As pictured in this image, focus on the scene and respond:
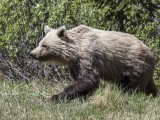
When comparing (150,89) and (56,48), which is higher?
(56,48)

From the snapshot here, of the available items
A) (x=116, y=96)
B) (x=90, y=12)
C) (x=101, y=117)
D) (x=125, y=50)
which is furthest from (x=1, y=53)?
(x=101, y=117)

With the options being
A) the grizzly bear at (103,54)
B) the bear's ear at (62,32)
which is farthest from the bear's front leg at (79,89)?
the bear's ear at (62,32)

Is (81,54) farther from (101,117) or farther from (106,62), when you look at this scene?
(101,117)

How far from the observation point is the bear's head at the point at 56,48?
809 cm

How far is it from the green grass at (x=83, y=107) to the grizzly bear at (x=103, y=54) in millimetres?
638

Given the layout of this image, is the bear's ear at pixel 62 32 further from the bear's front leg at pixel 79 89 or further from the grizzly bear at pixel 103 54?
the bear's front leg at pixel 79 89

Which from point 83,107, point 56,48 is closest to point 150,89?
point 56,48

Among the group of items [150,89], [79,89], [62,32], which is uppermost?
[62,32]

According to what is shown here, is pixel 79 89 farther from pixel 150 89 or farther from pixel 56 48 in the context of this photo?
pixel 150 89

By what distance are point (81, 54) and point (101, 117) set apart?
211cm

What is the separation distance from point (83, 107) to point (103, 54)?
1885mm

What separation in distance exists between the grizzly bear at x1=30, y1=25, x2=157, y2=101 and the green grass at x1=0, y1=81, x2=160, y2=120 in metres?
0.64

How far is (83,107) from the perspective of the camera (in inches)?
250

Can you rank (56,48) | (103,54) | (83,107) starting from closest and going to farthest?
1. (83,107)
2. (103,54)
3. (56,48)
